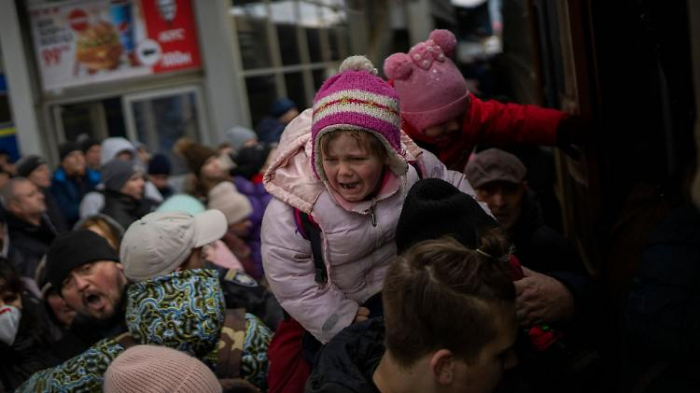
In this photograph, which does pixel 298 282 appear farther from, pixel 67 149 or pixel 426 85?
pixel 67 149

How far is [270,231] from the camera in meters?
2.62

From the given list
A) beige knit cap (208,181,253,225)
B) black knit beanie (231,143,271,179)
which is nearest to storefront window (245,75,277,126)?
black knit beanie (231,143,271,179)

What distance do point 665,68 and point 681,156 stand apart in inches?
14.4

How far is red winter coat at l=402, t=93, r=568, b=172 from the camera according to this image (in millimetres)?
3283

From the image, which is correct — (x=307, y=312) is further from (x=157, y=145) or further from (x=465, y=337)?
(x=157, y=145)

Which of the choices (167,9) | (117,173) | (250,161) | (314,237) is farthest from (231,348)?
(167,9)

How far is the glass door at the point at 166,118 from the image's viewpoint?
11.2 meters

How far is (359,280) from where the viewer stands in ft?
8.63

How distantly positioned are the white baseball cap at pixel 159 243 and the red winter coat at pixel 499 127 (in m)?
1.12

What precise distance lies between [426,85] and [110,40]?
8975mm

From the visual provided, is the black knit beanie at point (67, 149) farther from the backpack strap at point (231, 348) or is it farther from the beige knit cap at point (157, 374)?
the beige knit cap at point (157, 374)

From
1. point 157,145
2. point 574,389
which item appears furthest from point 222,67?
point 574,389

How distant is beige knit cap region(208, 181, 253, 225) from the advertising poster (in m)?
5.63

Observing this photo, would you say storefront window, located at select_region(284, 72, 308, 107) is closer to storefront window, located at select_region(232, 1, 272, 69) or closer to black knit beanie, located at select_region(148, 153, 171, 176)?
storefront window, located at select_region(232, 1, 272, 69)
